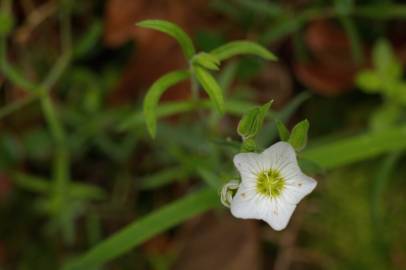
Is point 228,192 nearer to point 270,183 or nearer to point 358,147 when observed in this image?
point 270,183

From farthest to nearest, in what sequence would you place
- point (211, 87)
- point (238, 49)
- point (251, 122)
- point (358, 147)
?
point (358, 147), point (238, 49), point (211, 87), point (251, 122)

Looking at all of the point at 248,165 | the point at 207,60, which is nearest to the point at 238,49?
the point at 207,60

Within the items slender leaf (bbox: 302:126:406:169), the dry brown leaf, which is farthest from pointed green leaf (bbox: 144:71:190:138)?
the dry brown leaf

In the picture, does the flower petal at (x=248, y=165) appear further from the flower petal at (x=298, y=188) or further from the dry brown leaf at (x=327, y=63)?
the dry brown leaf at (x=327, y=63)

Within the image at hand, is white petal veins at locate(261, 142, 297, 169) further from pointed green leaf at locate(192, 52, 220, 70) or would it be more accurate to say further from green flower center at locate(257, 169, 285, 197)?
pointed green leaf at locate(192, 52, 220, 70)

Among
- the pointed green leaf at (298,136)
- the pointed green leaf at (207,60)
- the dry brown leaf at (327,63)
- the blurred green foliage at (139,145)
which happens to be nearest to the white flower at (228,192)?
the pointed green leaf at (298,136)

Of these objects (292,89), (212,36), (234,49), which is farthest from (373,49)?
(234,49)

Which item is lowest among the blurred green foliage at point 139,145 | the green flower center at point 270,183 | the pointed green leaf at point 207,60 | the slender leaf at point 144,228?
the green flower center at point 270,183
